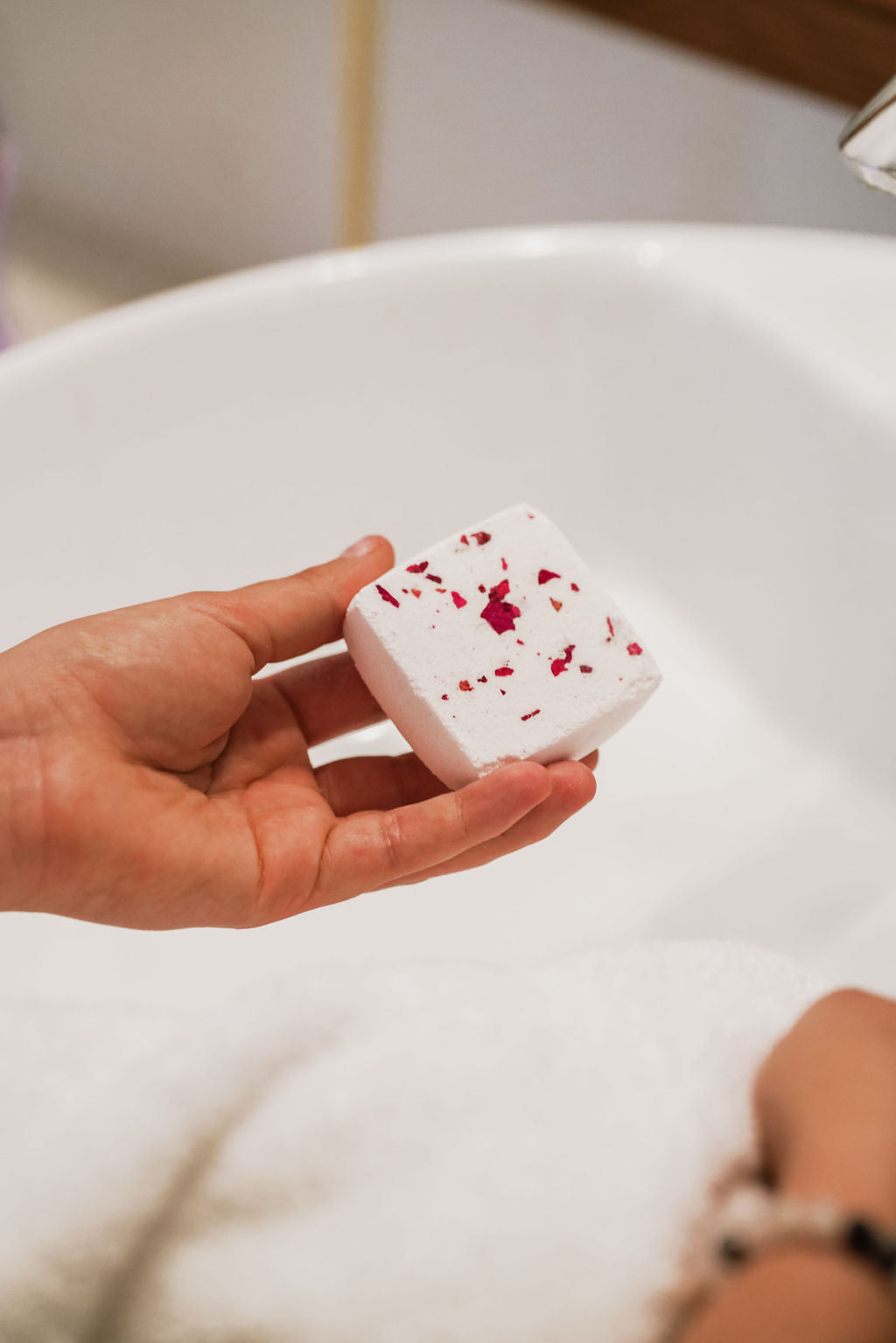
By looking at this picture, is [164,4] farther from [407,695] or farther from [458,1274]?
[458,1274]

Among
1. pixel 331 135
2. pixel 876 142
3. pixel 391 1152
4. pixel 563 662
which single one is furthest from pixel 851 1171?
pixel 331 135

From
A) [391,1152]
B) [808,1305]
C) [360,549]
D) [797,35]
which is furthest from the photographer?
[797,35]

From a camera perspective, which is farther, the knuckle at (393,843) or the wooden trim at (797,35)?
the wooden trim at (797,35)

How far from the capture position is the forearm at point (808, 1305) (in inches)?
18.4

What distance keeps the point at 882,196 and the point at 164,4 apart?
109 cm

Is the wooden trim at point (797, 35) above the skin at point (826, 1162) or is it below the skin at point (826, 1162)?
above

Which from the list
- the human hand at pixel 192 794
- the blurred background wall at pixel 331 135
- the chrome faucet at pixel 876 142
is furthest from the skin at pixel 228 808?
the blurred background wall at pixel 331 135

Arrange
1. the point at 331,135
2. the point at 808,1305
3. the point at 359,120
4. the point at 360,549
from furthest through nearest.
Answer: the point at 331,135, the point at 359,120, the point at 360,549, the point at 808,1305

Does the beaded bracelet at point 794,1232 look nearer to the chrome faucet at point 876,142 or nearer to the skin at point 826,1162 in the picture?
the skin at point 826,1162

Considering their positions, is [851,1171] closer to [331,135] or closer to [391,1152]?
[391,1152]

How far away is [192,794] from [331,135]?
4.15 feet

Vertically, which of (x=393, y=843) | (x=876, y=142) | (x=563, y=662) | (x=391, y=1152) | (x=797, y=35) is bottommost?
(x=391, y=1152)

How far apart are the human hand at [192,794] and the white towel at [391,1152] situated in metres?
0.08

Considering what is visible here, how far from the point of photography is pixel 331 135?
5.49 feet
